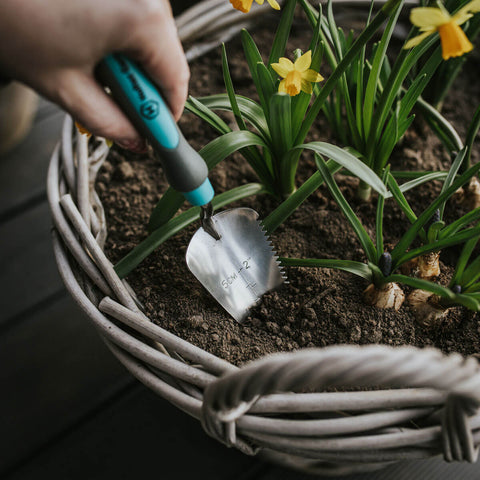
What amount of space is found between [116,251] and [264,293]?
10.8 inches

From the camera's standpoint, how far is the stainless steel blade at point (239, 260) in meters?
0.75

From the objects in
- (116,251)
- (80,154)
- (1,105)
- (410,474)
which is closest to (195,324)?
(116,251)

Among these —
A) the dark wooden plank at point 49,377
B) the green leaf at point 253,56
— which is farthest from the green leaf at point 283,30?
the dark wooden plank at point 49,377

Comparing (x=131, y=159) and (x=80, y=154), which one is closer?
(x=80, y=154)

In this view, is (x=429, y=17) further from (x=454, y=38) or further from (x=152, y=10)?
(x=152, y=10)

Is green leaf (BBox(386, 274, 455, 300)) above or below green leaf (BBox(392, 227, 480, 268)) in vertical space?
below

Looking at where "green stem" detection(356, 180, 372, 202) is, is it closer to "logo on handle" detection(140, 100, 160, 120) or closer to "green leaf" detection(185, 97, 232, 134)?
"green leaf" detection(185, 97, 232, 134)

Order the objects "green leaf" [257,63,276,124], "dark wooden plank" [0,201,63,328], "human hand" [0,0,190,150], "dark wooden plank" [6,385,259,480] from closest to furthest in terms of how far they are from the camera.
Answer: "human hand" [0,0,190,150], "green leaf" [257,63,276,124], "dark wooden plank" [6,385,259,480], "dark wooden plank" [0,201,63,328]

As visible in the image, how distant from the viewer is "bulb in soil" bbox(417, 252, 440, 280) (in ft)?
2.38

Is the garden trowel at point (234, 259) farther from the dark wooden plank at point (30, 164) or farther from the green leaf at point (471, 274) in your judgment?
the dark wooden plank at point (30, 164)

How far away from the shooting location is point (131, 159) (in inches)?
38.3

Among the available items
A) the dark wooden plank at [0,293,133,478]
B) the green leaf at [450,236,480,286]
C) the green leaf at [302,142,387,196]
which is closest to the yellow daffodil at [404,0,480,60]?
the green leaf at [302,142,387,196]

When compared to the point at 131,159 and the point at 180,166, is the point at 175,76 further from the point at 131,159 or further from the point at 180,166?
the point at 131,159

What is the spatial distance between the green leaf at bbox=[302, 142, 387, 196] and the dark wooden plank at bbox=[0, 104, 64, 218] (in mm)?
751
